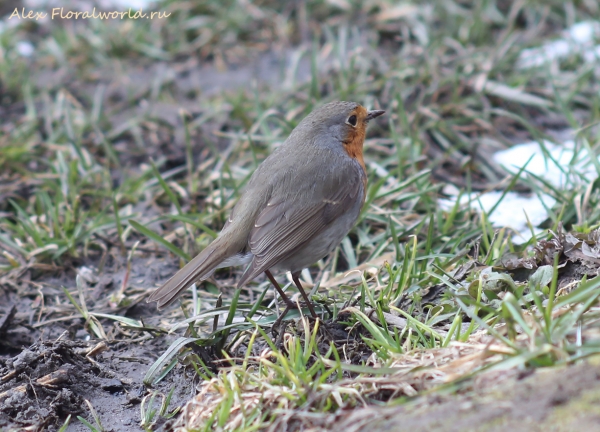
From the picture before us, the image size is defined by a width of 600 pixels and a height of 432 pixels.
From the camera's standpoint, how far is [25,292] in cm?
440

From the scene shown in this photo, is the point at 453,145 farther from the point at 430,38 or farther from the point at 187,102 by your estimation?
the point at 187,102

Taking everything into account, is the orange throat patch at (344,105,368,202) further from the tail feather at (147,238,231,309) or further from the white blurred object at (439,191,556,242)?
the tail feather at (147,238,231,309)

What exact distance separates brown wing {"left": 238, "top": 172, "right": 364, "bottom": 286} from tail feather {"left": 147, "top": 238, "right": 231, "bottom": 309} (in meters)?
0.19

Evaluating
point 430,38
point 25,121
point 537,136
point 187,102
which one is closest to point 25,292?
point 25,121

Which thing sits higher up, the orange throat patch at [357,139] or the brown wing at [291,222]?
the orange throat patch at [357,139]

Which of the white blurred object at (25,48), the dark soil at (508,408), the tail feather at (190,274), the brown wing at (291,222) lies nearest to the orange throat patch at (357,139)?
the brown wing at (291,222)

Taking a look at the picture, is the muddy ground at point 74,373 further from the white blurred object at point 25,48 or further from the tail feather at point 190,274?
the white blurred object at point 25,48

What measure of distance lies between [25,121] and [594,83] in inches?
205

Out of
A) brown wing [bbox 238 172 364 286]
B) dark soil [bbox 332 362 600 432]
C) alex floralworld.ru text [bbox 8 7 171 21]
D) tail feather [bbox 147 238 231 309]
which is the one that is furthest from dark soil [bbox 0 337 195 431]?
alex floralworld.ru text [bbox 8 7 171 21]

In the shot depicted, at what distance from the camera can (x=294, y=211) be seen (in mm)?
3832

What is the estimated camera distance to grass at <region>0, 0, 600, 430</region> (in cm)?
273

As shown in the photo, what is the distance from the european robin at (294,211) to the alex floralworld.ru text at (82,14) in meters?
4.22

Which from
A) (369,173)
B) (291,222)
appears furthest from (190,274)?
(369,173)

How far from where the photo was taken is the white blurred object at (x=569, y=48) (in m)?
6.54
